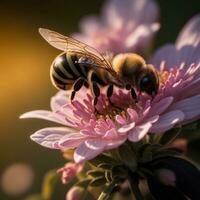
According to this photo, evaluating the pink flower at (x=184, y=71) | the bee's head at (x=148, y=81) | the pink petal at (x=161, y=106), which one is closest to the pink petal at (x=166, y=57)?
the pink flower at (x=184, y=71)

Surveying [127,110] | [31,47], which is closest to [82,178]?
[127,110]

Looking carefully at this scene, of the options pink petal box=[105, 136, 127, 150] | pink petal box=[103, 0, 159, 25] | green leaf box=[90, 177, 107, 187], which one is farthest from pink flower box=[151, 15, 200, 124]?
pink petal box=[103, 0, 159, 25]

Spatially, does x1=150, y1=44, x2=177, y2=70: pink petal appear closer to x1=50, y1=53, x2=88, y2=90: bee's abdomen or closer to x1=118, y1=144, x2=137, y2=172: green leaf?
x1=50, y1=53, x2=88, y2=90: bee's abdomen

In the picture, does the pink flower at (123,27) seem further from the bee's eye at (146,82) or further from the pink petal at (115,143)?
the pink petal at (115,143)

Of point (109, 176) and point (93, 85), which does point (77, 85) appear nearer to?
point (93, 85)

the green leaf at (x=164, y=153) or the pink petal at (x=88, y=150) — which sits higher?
the pink petal at (x=88, y=150)
